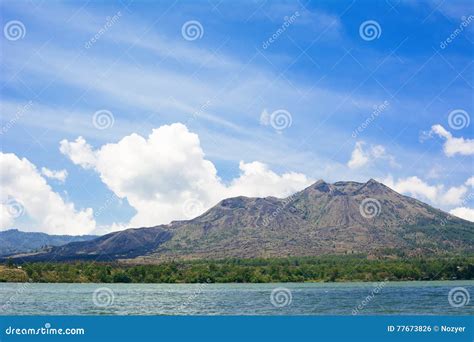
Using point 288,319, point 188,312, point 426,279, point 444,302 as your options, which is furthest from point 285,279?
point 288,319

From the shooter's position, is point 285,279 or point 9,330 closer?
point 9,330

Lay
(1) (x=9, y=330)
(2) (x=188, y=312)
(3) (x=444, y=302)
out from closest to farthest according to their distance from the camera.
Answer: (1) (x=9, y=330)
(2) (x=188, y=312)
(3) (x=444, y=302)

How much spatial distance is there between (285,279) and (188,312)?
3420 inches

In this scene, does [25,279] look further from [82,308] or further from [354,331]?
[354,331]

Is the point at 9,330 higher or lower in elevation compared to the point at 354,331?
higher

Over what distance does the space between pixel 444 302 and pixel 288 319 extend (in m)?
41.5

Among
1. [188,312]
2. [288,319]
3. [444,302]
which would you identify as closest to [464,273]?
[444,302]

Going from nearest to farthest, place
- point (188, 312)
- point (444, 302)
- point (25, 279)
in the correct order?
point (188, 312)
point (444, 302)
point (25, 279)

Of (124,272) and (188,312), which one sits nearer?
(188,312)

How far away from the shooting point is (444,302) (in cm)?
6009

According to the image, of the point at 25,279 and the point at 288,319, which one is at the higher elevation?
the point at 25,279

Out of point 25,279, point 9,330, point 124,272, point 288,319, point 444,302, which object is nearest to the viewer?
point 9,330

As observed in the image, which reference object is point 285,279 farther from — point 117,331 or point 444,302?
point 117,331

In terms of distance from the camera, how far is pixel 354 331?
22453mm
